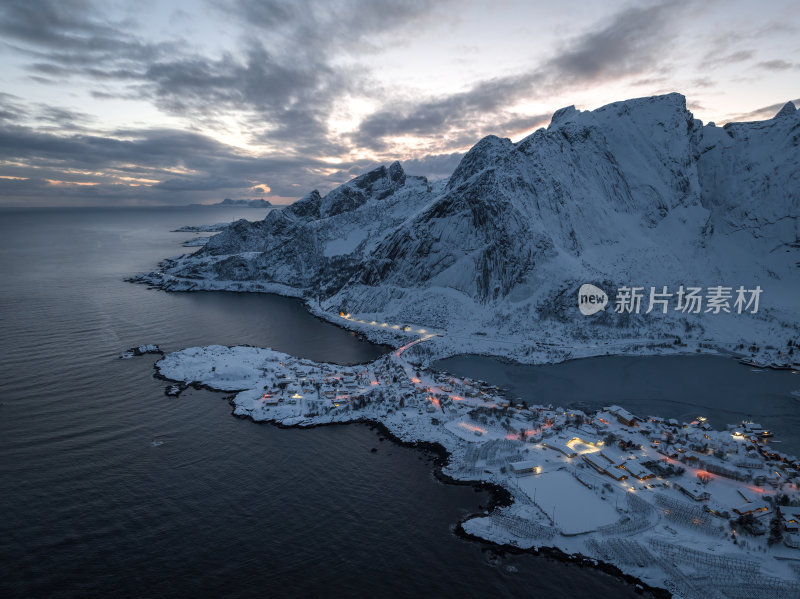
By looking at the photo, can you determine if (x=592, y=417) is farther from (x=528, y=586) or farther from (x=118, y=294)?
(x=118, y=294)

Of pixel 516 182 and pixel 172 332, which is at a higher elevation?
pixel 516 182

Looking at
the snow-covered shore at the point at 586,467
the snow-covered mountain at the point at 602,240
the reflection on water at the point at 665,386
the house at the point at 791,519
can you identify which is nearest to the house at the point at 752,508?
the snow-covered shore at the point at 586,467

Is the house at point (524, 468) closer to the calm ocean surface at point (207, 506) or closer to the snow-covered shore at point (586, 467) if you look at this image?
the snow-covered shore at point (586, 467)

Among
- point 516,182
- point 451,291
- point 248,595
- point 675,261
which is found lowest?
point 248,595

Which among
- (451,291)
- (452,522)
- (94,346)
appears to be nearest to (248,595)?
(452,522)

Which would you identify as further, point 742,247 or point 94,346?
point 742,247

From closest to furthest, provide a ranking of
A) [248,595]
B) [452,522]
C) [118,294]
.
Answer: [248,595] < [452,522] < [118,294]

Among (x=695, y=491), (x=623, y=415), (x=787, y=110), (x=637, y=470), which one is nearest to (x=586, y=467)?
(x=637, y=470)

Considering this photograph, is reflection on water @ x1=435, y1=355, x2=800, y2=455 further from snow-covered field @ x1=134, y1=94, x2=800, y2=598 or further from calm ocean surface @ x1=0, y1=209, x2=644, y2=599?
calm ocean surface @ x1=0, y1=209, x2=644, y2=599
